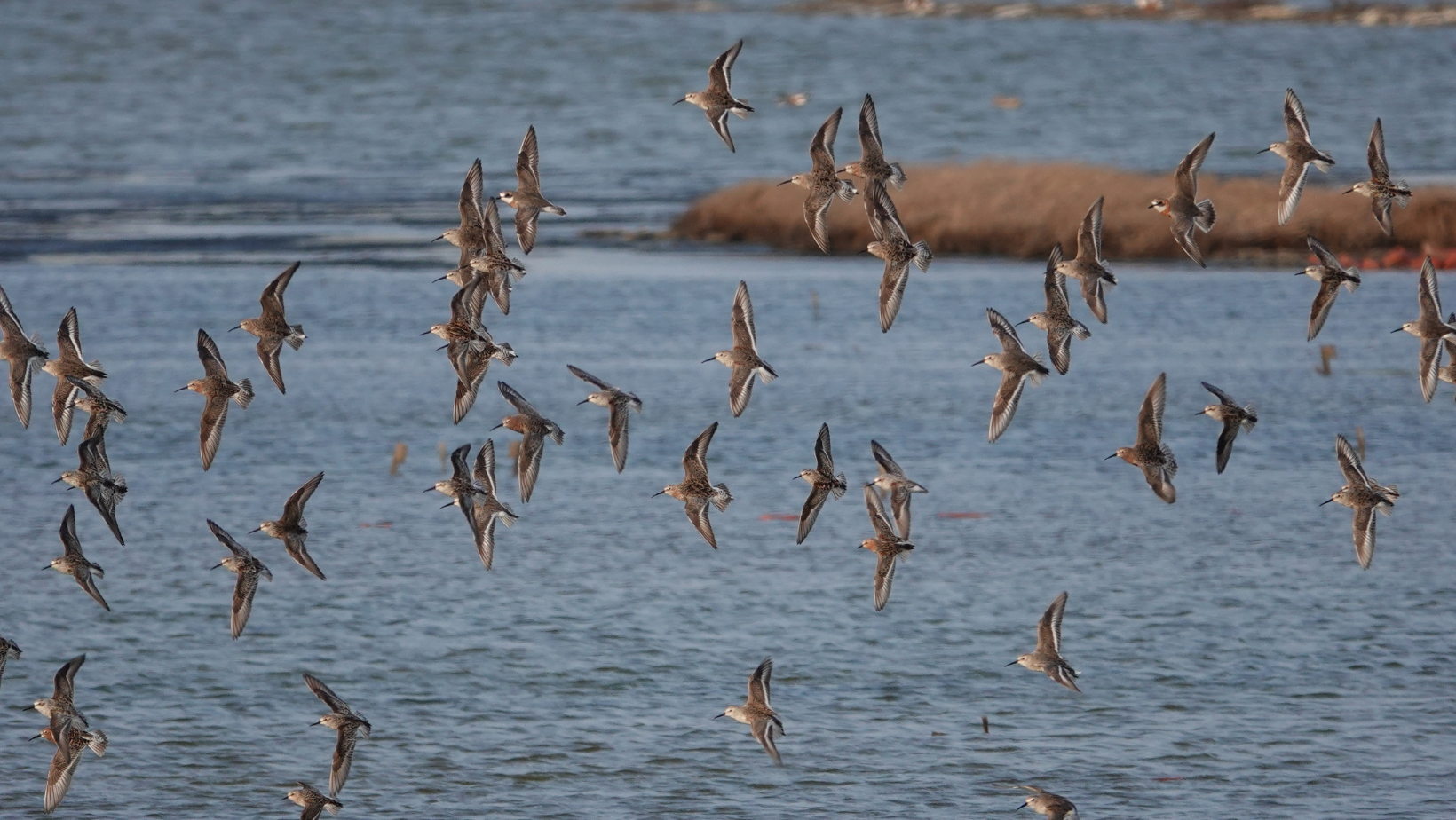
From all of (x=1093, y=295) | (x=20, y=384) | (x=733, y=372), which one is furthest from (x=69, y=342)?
(x=1093, y=295)

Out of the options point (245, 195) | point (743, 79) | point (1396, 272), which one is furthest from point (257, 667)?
point (743, 79)

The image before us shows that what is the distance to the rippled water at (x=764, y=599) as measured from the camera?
2177cm

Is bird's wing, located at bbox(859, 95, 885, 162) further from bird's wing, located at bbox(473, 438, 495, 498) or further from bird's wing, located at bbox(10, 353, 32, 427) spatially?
bird's wing, located at bbox(10, 353, 32, 427)

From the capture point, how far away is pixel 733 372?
17.6m

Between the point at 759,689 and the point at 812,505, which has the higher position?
the point at 812,505

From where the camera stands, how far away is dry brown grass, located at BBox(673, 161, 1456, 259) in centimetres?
5503

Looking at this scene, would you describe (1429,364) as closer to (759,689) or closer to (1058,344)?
(1058,344)

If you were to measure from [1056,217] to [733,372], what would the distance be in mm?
41786

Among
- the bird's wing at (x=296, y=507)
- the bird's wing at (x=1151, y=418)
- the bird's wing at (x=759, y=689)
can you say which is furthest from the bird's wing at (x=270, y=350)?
the bird's wing at (x=1151, y=418)

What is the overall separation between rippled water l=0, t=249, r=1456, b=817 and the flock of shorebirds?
3.97 m

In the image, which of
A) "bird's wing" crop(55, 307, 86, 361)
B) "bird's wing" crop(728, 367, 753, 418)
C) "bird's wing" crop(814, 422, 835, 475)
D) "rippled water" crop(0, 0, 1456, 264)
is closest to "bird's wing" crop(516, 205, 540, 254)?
"bird's wing" crop(728, 367, 753, 418)

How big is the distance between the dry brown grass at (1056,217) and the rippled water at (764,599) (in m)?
9.05

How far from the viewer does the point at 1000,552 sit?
30172 millimetres

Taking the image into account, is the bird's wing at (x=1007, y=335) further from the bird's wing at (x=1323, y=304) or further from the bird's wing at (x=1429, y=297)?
the bird's wing at (x=1429, y=297)
